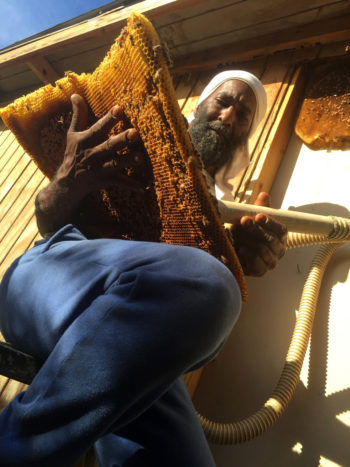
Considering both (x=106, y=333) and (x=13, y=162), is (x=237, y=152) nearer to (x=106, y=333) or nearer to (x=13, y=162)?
(x=106, y=333)

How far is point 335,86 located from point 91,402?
2274 millimetres

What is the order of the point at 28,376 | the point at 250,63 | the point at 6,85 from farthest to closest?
the point at 6,85, the point at 250,63, the point at 28,376

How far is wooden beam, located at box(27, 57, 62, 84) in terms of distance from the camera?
9.37 ft

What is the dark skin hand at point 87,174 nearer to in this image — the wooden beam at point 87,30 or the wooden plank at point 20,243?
the wooden plank at point 20,243

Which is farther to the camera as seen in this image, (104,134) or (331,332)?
(331,332)

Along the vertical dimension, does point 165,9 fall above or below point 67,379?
above

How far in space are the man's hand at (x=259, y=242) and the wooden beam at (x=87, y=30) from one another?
161 centimetres

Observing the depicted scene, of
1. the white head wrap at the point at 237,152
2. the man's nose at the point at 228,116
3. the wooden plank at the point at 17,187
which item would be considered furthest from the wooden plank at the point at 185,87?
the wooden plank at the point at 17,187

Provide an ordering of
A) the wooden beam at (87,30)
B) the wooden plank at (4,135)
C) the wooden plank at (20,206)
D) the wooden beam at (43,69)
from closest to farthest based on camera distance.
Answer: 1. the wooden beam at (87,30)
2. the wooden plank at (20,206)
3. the wooden beam at (43,69)
4. the wooden plank at (4,135)

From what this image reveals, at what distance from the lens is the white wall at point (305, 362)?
1.33m

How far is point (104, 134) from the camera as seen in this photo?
1.03m

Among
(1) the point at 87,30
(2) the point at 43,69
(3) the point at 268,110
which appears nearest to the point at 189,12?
(1) the point at 87,30

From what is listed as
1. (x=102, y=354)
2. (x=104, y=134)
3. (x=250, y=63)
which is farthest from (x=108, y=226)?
(x=250, y=63)

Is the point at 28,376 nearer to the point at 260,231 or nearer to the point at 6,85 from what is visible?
the point at 260,231
